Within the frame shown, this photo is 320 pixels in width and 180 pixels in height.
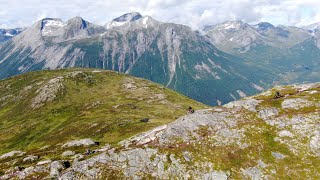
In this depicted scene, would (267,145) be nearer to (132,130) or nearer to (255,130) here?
(255,130)

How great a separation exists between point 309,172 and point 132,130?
127 meters

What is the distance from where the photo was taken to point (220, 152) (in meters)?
84.1

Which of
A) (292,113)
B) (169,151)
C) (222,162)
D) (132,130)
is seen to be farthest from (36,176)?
Answer: (132,130)

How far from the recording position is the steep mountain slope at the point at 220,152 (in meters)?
78.7

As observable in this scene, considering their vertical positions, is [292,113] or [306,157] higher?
[292,113]

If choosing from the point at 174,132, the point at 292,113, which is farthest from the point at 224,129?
the point at 292,113

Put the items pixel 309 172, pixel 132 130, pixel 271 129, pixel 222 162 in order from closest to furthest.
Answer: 1. pixel 309 172
2. pixel 222 162
3. pixel 271 129
4. pixel 132 130

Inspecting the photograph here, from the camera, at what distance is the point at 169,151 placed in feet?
277

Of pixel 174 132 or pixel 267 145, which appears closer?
pixel 267 145

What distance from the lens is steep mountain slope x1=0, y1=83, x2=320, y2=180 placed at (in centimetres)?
7869

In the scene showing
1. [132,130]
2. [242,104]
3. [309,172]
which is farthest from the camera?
[132,130]

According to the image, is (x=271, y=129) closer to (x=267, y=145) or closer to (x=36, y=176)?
(x=267, y=145)

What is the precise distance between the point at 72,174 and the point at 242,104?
190 ft

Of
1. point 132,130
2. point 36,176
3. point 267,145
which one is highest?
point 267,145
